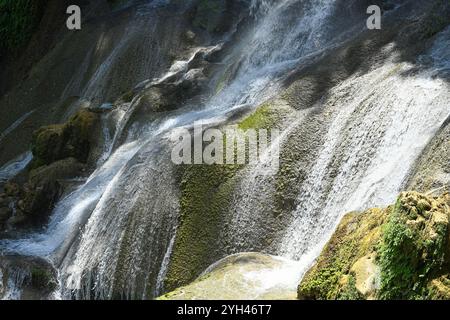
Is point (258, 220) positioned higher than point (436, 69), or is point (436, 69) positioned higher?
point (436, 69)

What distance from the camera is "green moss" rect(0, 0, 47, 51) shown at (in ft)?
81.3

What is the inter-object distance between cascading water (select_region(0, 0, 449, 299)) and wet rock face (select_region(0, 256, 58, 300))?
0.77 feet

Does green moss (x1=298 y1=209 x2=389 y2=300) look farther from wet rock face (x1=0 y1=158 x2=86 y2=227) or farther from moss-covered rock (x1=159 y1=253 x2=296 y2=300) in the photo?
wet rock face (x1=0 y1=158 x2=86 y2=227)

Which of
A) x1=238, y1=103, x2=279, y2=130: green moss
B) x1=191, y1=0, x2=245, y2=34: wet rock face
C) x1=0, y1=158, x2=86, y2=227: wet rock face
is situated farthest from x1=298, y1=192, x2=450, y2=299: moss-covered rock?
x1=191, y1=0, x2=245, y2=34: wet rock face

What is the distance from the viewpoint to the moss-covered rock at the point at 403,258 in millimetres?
6180

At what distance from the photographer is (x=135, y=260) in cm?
1124

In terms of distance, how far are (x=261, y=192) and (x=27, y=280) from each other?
4.34 meters

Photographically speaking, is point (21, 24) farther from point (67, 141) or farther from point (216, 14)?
point (67, 141)

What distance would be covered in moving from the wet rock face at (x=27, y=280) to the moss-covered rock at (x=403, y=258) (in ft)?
19.9

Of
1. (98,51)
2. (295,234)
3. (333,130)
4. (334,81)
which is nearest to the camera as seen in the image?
(295,234)

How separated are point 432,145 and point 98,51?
14398 mm
